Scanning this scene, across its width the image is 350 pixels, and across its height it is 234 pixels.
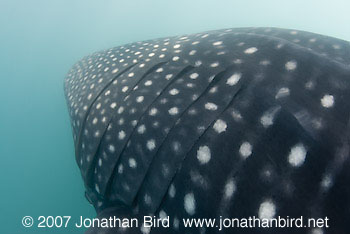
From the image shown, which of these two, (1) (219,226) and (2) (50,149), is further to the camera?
(2) (50,149)

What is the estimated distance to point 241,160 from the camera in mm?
1397

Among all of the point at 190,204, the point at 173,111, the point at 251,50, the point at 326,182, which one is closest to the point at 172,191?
the point at 190,204

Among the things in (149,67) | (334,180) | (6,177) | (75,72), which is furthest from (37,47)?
(334,180)

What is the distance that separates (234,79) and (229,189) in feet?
2.52

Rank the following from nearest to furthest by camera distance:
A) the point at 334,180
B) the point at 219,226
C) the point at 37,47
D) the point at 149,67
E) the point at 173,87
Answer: the point at 334,180 < the point at 219,226 < the point at 173,87 < the point at 149,67 < the point at 37,47

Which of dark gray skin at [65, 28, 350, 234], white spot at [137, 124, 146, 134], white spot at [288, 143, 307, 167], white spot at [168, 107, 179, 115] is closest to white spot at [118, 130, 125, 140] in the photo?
dark gray skin at [65, 28, 350, 234]

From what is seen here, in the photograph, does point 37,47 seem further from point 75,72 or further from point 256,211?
point 256,211

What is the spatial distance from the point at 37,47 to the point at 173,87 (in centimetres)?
2761

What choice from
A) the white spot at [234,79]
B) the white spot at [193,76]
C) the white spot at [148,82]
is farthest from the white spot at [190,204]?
the white spot at [148,82]

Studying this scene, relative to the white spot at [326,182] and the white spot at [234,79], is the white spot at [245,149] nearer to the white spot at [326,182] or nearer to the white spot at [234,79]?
the white spot at [326,182]

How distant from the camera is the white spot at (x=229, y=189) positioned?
1.36 m

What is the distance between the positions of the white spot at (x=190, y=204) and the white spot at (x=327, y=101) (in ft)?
2.89

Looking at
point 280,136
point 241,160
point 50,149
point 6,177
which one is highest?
point 280,136

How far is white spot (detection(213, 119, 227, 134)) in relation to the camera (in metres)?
1.55
